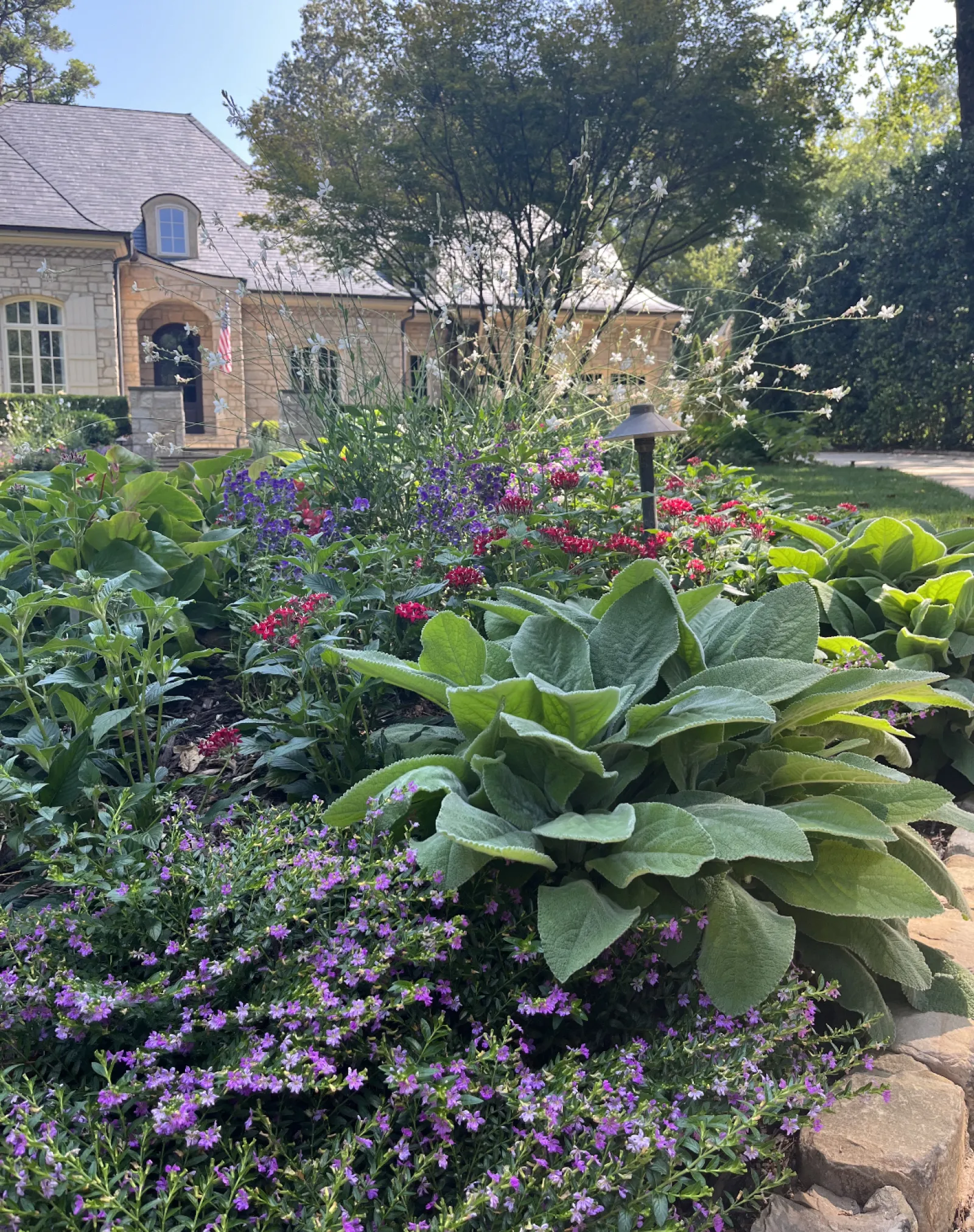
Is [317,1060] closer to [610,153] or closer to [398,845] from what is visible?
[398,845]

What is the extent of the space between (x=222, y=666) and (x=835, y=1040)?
1693mm

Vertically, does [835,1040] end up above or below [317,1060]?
below

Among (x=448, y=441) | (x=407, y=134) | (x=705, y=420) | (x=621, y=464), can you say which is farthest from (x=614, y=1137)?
(x=407, y=134)

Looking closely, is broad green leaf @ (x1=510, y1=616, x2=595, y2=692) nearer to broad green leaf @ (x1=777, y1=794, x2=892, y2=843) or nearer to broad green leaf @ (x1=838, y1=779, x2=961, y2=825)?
broad green leaf @ (x1=777, y1=794, x2=892, y2=843)

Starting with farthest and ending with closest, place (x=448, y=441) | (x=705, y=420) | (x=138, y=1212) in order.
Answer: (x=705, y=420) → (x=448, y=441) → (x=138, y=1212)

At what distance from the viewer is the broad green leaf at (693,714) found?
134 centimetres

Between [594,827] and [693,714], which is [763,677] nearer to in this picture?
[693,714]

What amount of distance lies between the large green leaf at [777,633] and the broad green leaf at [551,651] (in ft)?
1.03

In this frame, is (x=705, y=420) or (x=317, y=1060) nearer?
(x=317, y=1060)

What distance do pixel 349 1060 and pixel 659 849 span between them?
1.59 feet

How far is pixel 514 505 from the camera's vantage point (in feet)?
7.86

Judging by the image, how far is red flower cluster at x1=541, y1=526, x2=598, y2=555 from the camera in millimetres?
2238

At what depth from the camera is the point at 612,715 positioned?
4.55ft

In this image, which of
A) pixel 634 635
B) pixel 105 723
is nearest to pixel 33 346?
pixel 105 723
